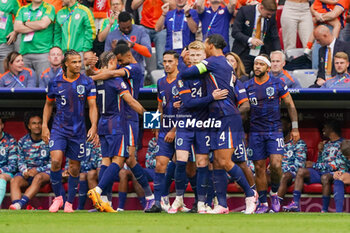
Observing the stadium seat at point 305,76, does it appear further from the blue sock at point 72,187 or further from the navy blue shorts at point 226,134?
the blue sock at point 72,187

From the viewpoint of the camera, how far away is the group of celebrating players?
946 centimetres

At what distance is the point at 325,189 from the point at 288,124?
1.39m

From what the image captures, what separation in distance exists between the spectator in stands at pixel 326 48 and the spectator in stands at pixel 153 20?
2800 millimetres

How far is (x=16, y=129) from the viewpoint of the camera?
13547mm

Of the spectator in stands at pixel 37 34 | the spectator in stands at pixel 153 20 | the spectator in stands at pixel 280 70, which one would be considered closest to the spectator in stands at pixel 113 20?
the spectator in stands at pixel 153 20

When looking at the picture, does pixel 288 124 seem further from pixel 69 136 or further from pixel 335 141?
pixel 69 136

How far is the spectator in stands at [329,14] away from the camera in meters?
13.0

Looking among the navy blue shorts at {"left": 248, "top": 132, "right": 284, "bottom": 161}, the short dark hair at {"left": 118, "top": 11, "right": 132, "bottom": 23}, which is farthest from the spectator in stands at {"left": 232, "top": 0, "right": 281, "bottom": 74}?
the navy blue shorts at {"left": 248, "top": 132, "right": 284, "bottom": 161}

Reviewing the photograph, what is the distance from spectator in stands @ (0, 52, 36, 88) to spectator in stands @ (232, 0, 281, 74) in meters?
3.48

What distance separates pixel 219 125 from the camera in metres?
9.41

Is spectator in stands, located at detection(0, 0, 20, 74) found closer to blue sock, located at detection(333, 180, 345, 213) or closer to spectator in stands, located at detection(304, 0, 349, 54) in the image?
spectator in stands, located at detection(304, 0, 349, 54)

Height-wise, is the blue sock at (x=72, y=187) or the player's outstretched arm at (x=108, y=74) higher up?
the player's outstretched arm at (x=108, y=74)

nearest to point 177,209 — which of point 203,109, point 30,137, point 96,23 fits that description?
point 203,109

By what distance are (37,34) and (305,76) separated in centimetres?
477
